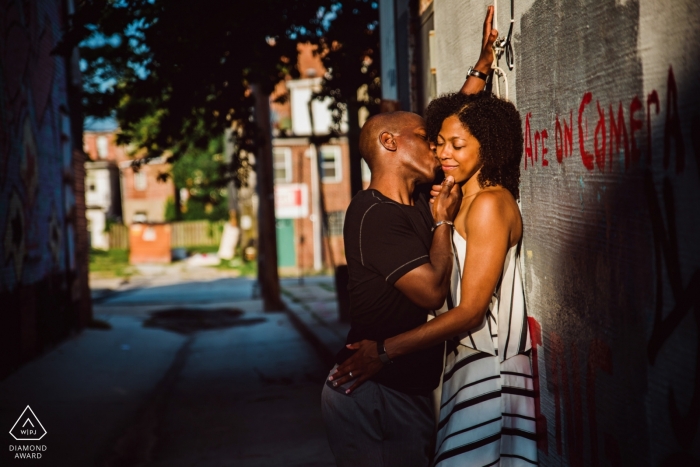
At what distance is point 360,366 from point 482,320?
1.65 ft

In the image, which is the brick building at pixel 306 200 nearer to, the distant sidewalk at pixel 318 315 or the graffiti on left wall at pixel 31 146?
the distant sidewalk at pixel 318 315

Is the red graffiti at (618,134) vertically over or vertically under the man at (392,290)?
over

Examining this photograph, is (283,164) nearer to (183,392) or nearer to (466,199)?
(183,392)

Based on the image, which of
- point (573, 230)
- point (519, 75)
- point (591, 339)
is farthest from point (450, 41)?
point (591, 339)

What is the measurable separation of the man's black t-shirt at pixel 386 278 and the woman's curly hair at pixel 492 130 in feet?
1.09

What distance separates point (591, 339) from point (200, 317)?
13.8 meters

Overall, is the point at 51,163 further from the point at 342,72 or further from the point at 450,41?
the point at 450,41

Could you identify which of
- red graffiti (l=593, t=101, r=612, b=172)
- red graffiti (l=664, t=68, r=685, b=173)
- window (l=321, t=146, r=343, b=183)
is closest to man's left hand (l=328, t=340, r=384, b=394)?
red graffiti (l=593, t=101, r=612, b=172)

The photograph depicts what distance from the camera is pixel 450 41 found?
418 centimetres

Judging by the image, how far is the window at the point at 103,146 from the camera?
199 ft

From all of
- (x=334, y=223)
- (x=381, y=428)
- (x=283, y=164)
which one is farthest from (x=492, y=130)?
(x=283, y=164)

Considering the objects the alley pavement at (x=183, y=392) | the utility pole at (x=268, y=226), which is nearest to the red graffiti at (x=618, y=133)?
the alley pavement at (x=183, y=392)

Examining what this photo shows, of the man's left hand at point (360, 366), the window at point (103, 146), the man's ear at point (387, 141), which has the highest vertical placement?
the window at point (103, 146)

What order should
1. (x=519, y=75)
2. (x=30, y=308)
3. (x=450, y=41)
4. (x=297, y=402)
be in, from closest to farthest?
1. (x=519, y=75)
2. (x=450, y=41)
3. (x=297, y=402)
4. (x=30, y=308)
